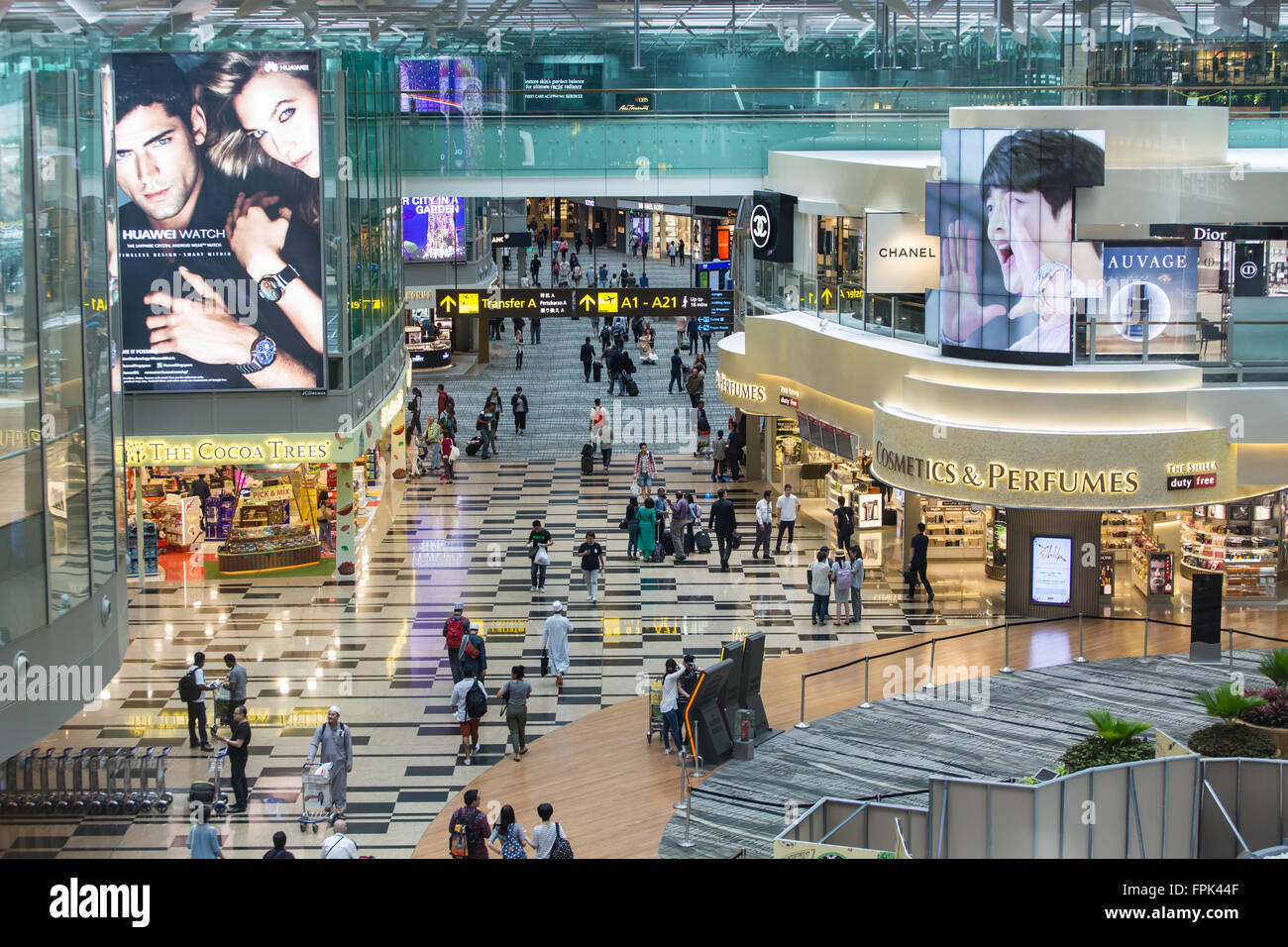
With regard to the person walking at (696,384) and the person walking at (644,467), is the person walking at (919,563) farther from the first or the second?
the person walking at (696,384)

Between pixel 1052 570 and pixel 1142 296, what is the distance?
4.34 meters

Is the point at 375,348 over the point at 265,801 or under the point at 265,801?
over

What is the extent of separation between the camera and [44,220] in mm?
12844

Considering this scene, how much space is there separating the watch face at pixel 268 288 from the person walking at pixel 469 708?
921 cm

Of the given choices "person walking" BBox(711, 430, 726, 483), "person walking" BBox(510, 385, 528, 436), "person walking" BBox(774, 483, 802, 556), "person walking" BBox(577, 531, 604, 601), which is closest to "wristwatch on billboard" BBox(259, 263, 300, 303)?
"person walking" BBox(577, 531, 604, 601)

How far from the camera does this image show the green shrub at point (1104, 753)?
48.4 ft

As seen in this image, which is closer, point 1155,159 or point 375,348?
point 1155,159

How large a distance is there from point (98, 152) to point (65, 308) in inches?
65.4
